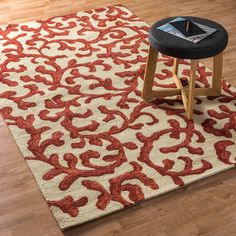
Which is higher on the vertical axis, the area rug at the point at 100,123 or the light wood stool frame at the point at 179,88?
the light wood stool frame at the point at 179,88

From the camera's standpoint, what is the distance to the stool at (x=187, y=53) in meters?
2.12

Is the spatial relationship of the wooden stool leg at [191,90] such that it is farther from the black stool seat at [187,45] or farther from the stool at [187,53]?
the black stool seat at [187,45]

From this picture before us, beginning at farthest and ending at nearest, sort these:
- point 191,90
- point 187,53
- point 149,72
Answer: point 149,72 → point 191,90 → point 187,53

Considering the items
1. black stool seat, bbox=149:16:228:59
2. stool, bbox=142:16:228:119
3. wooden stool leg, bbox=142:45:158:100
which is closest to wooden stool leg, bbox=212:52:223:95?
stool, bbox=142:16:228:119

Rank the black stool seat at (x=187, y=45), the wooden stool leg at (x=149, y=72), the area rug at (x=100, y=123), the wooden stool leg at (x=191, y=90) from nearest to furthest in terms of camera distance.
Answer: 1. the area rug at (x=100, y=123)
2. the black stool seat at (x=187, y=45)
3. the wooden stool leg at (x=191, y=90)
4. the wooden stool leg at (x=149, y=72)

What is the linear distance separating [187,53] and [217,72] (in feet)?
1.28

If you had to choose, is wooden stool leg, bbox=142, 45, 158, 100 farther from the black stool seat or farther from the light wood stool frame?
the black stool seat

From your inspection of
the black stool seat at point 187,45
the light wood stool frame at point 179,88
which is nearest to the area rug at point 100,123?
the light wood stool frame at point 179,88

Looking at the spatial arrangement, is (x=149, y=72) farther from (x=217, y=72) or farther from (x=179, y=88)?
(x=217, y=72)

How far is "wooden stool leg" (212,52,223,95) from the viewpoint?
2365mm

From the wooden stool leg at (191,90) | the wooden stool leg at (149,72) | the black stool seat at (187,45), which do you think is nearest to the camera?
the black stool seat at (187,45)

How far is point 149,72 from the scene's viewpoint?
7.93 ft

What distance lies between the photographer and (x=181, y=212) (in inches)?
71.6

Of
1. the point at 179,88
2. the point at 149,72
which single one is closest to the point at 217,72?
the point at 179,88
